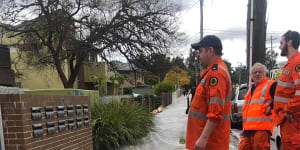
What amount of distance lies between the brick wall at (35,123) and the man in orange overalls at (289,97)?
120 inches

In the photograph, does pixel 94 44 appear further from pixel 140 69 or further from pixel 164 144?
pixel 164 144

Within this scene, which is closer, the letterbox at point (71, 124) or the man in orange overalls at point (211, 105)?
the man in orange overalls at point (211, 105)

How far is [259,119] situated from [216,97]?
133 centimetres

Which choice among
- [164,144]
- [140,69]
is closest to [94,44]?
[140,69]

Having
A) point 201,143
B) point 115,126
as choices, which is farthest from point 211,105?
point 115,126

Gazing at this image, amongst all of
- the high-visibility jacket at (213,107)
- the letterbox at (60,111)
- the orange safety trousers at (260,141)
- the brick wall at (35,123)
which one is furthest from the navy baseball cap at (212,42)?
the letterbox at (60,111)

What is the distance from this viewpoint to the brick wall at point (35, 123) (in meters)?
2.75

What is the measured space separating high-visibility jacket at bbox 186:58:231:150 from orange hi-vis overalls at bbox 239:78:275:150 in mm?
938

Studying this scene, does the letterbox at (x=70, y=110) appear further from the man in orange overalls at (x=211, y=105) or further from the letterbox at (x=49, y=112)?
the man in orange overalls at (x=211, y=105)

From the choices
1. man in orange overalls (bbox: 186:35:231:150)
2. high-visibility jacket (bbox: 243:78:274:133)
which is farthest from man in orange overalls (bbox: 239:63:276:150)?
man in orange overalls (bbox: 186:35:231:150)

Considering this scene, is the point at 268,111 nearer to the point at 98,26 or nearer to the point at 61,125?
the point at 61,125

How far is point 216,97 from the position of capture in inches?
77.9

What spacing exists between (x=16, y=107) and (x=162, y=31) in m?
8.19

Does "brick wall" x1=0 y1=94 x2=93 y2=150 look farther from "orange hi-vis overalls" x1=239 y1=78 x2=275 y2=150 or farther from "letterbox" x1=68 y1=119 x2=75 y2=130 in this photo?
"orange hi-vis overalls" x1=239 y1=78 x2=275 y2=150
